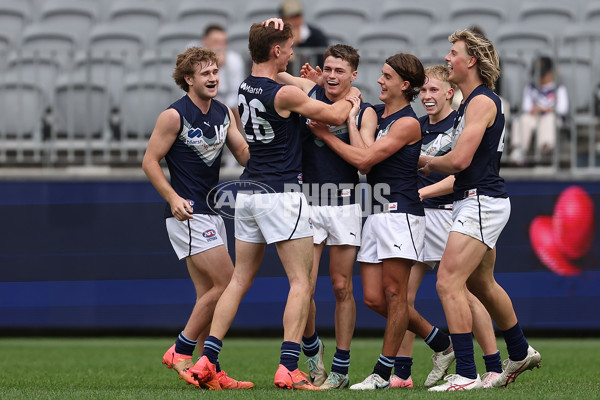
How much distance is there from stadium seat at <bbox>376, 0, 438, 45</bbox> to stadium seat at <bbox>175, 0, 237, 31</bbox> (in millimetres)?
2104

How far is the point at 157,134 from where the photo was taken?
21.9ft

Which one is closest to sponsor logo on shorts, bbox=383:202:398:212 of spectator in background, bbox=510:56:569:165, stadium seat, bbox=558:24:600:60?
spectator in background, bbox=510:56:569:165

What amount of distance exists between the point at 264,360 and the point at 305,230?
9.12ft

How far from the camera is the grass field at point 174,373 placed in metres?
6.04

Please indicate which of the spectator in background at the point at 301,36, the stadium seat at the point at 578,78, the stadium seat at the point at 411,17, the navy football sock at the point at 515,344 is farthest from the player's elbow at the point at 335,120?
the stadium seat at the point at 411,17

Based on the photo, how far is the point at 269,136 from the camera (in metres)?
6.48

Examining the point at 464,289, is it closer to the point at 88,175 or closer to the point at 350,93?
the point at 350,93

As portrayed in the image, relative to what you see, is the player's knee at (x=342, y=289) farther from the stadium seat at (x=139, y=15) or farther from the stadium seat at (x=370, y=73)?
the stadium seat at (x=139, y=15)

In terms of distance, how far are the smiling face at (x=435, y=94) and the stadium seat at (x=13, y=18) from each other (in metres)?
7.94

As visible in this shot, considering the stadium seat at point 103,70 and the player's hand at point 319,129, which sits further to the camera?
the stadium seat at point 103,70

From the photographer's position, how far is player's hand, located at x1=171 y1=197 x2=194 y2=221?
6.54 m

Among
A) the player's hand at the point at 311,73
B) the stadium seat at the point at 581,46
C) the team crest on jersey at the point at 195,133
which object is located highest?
the stadium seat at the point at 581,46

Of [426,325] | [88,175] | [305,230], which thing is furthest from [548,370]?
[88,175]

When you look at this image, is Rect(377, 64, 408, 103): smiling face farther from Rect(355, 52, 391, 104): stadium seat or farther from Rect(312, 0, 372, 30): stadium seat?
Rect(312, 0, 372, 30): stadium seat
